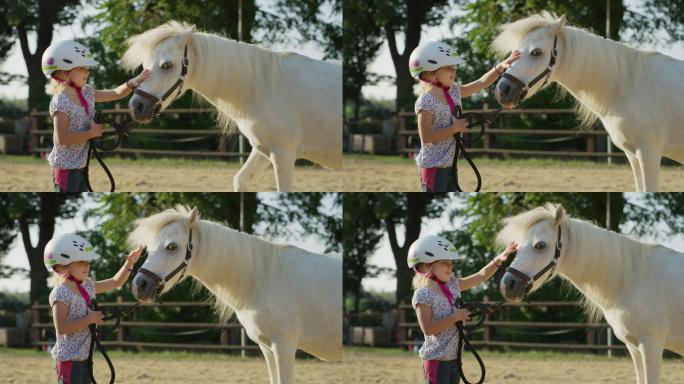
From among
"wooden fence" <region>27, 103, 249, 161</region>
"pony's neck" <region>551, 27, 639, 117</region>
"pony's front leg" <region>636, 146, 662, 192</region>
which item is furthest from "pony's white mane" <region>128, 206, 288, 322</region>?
"wooden fence" <region>27, 103, 249, 161</region>

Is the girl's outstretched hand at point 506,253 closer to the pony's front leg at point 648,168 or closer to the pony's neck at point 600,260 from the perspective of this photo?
the pony's neck at point 600,260

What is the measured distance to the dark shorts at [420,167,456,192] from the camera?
4.16 meters

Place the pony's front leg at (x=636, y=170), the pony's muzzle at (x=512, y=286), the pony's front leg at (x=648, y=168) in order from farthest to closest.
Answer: the pony's front leg at (x=636, y=170) → the pony's front leg at (x=648, y=168) → the pony's muzzle at (x=512, y=286)

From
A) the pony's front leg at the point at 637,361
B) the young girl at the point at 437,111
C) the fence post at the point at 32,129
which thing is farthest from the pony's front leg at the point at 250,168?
the fence post at the point at 32,129

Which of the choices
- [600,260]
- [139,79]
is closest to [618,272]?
[600,260]

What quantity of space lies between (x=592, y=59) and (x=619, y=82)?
0.25m

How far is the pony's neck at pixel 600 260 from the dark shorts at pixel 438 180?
2.13 ft

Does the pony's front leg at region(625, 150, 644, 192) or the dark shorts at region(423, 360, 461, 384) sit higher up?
the pony's front leg at region(625, 150, 644, 192)

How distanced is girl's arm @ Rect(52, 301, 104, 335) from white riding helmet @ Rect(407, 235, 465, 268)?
1482 mm

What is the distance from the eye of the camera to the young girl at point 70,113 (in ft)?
13.9

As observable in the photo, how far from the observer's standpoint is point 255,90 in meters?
4.98

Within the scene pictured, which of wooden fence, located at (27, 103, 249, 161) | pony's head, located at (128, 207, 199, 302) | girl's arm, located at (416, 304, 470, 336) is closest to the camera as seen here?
girl's arm, located at (416, 304, 470, 336)

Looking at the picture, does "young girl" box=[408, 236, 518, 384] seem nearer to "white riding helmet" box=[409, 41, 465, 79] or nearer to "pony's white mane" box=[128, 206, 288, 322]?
"white riding helmet" box=[409, 41, 465, 79]

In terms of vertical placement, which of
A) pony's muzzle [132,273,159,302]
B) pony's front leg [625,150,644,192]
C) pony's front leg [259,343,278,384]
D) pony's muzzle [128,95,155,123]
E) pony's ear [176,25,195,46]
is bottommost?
pony's front leg [259,343,278,384]
